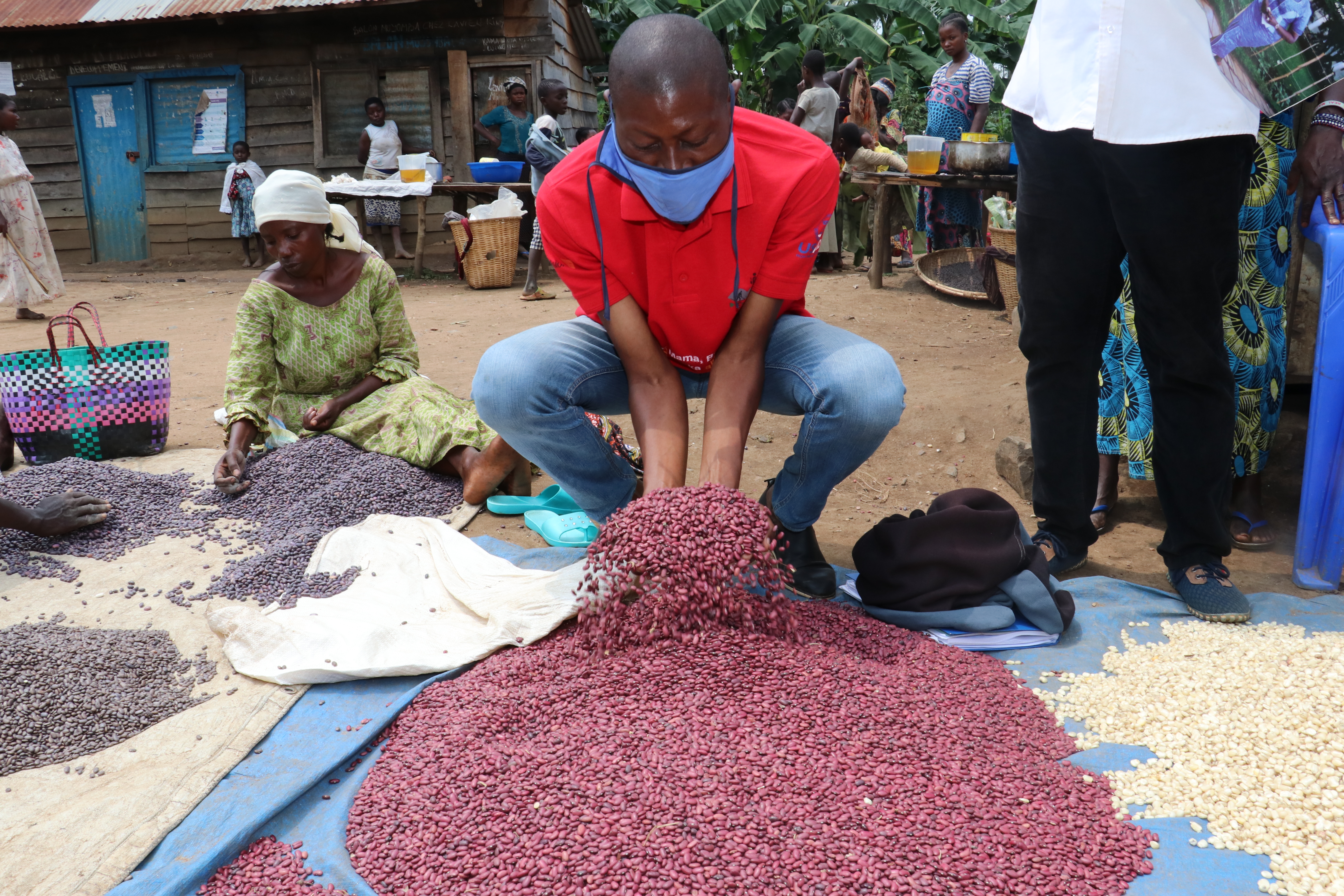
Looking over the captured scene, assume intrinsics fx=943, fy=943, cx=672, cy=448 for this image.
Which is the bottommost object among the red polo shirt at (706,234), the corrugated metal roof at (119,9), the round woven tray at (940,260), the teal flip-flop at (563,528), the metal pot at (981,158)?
the teal flip-flop at (563,528)

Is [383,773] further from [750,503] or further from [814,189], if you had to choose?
[814,189]

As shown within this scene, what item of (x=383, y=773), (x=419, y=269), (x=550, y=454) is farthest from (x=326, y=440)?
(x=419, y=269)

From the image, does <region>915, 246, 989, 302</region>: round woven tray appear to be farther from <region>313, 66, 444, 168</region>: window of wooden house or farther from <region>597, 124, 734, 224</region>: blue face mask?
<region>313, 66, 444, 168</region>: window of wooden house

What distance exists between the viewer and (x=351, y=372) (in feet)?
11.5

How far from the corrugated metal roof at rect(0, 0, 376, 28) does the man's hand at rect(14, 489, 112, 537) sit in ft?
24.2

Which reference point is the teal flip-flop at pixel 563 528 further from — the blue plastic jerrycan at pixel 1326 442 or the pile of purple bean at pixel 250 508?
the blue plastic jerrycan at pixel 1326 442

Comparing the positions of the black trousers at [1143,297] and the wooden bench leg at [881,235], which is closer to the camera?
the black trousers at [1143,297]

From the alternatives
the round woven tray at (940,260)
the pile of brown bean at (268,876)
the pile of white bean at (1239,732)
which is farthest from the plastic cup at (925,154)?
the pile of brown bean at (268,876)

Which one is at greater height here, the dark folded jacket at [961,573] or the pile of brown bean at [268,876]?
the dark folded jacket at [961,573]

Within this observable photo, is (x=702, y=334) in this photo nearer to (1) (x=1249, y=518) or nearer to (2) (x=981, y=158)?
(1) (x=1249, y=518)

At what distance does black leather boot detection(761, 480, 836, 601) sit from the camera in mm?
2299

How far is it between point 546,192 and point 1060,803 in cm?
161

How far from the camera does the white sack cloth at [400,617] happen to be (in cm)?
200

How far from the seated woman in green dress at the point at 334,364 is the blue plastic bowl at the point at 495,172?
456 centimetres
